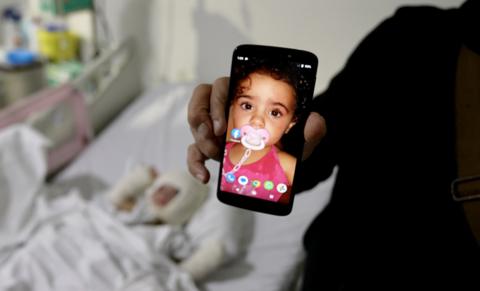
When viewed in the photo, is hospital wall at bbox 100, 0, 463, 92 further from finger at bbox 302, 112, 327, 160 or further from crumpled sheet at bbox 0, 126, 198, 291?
crumpled sheet at bbox 0, 126, 198, 291

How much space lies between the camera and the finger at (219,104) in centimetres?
32

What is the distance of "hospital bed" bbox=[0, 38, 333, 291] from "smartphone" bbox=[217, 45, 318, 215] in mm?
33

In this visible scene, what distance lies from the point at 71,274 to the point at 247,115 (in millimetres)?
744

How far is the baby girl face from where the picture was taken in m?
0.31

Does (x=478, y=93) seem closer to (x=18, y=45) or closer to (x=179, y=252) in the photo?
(x=179, y=252)

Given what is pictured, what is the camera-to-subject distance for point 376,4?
59 centimetres

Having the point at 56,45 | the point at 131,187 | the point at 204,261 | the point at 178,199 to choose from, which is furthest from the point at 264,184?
the point at 56,45

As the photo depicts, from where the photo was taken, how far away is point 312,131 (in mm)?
314

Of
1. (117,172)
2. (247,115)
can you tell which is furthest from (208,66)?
(117,172)

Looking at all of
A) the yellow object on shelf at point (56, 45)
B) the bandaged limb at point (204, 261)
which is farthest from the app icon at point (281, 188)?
the yellow object on shelf at point (56, 45)

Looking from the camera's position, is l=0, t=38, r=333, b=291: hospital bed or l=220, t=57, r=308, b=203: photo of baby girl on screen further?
l=0, t=38, r=333, b=291: hospital bed

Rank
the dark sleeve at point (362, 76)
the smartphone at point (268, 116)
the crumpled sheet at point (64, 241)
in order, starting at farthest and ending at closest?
the crumpled sheet at point (64, 241), the dark sleeve at point (362, 76), the smartphone at point (268, 116)

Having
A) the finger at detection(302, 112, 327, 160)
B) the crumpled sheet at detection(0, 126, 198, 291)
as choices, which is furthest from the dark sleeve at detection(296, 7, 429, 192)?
the crumpled sheet at detection(0, 126, 198, 291)

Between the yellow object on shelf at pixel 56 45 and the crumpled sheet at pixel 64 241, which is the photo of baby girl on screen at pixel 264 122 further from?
the yellow object on shelf at pixel 56 45
